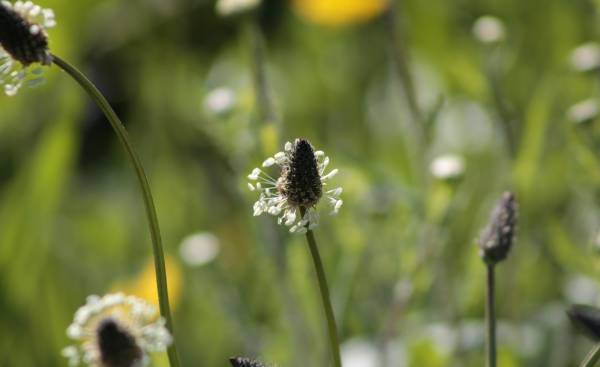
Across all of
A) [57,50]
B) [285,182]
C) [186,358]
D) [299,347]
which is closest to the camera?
[285,182]

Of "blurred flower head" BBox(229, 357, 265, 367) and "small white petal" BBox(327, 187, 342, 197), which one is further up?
"small white petal" BBox(327, 187, 342, 197)

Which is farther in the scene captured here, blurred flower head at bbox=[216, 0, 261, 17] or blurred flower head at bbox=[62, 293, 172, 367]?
blurred flower head at bbox=[216, 0, 261, 17]

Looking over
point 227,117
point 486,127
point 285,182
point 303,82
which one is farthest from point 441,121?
point 285,182

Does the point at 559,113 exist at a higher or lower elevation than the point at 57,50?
lower

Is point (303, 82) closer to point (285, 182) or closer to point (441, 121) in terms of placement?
point (441, 121)

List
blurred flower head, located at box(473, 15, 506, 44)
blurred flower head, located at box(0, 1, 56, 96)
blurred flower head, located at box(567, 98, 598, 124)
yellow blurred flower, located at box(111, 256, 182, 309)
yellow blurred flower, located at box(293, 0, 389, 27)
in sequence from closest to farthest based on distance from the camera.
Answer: blurred flower head, located at box(0, 1, 56, 96) < blurred flower head, located at box(567, 98, 598, 124) < blurred flower head, located at box(473, 15, 506, 44) < yellow blurred flower, located at box(111, 256, 182, 309) < yellow blurred flower, located at box(293, 0, 389, 27)

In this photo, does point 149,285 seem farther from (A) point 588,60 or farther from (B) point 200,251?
(A) point 588,60

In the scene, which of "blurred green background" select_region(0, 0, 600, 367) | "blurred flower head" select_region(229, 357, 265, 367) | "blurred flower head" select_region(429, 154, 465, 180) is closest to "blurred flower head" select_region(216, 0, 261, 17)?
→ "blurred green background" select_region(0, 0, 600, 367)

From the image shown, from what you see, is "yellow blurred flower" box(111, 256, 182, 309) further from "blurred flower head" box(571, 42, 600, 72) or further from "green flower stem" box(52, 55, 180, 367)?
"green flower stem" box(52, 55, 180, 367)

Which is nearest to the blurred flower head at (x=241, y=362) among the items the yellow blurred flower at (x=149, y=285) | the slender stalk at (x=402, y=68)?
the slender stalk at (x=402, y=68)
